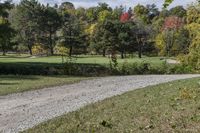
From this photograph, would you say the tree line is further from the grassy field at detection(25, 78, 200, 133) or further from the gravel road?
the grassy field at detection(25, 78, 200, 133)

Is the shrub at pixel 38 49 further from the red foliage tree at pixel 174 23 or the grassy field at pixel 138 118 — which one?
the grassy field at pixel 138 118

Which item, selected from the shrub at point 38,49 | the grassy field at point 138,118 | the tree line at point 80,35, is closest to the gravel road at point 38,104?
the grassy field at point 138,118

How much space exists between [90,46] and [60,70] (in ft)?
174

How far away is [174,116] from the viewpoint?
11.3 metres

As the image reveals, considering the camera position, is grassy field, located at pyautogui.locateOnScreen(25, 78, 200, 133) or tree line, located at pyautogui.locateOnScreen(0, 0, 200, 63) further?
tree line, located at pyautogui.locateOnScreen(0, 0, 200, 63)

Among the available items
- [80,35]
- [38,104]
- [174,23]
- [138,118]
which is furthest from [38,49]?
[138,118]

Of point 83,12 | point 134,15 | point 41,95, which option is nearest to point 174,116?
point 41,95

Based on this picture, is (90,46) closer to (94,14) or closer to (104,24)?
(104,24)

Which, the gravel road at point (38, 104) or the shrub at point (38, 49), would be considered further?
the shrub at point (38, 49)

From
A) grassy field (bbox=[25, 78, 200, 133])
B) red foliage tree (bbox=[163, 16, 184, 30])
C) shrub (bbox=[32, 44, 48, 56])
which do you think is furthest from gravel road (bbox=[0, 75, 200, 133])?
shrub (bbox=[32, 44, 48, 56])

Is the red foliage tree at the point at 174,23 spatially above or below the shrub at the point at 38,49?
above

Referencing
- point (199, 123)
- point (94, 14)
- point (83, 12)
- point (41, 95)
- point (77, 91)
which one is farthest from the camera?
point (83, 12)

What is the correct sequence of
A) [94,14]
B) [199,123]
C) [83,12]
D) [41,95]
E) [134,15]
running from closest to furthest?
[199,123] → [41,95] → [134,15] → [94,14] → [83,12]

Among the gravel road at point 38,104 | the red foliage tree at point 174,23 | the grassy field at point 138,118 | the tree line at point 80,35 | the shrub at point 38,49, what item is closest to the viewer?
the grassy field at point 138,118
